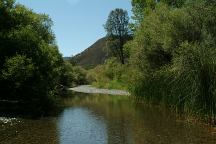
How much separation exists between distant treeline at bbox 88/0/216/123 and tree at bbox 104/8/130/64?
47.5 meters

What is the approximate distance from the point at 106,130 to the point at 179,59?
858 centimetres

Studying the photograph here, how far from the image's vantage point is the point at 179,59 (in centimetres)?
2962

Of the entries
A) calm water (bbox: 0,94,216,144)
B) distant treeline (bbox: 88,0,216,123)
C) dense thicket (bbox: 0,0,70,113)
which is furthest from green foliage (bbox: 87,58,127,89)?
calm water (bbox: 0,94,216,144)

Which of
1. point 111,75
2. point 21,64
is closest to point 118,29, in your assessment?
point 111,75

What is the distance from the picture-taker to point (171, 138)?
21.5 meters

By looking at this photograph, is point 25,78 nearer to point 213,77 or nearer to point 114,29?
point 213,77

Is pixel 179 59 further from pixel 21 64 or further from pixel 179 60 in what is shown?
pixel 21 64

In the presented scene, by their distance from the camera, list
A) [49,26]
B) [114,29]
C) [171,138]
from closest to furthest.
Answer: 1. [171,138]
2. [49,26]
3. [114,29]

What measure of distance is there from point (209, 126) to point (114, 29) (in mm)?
74713

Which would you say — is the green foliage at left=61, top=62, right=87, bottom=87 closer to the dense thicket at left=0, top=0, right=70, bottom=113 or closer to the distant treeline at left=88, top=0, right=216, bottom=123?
the distant treeline at left=88, top=0, right=216, bottom=123

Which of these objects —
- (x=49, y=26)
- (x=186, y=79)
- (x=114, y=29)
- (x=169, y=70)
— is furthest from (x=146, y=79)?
(x=114, y=29)

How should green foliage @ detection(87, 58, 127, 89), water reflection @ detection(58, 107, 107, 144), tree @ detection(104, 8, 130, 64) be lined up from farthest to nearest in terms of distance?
tree @ detection(104, 8, 130, 64), green foliage @ detection(87, 58, 127, 89), water reflection @ detection(58, 107, 107, 144)

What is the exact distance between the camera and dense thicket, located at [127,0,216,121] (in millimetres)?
24453

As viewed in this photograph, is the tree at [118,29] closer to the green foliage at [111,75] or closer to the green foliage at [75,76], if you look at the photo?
the green foliage at [111,75]
